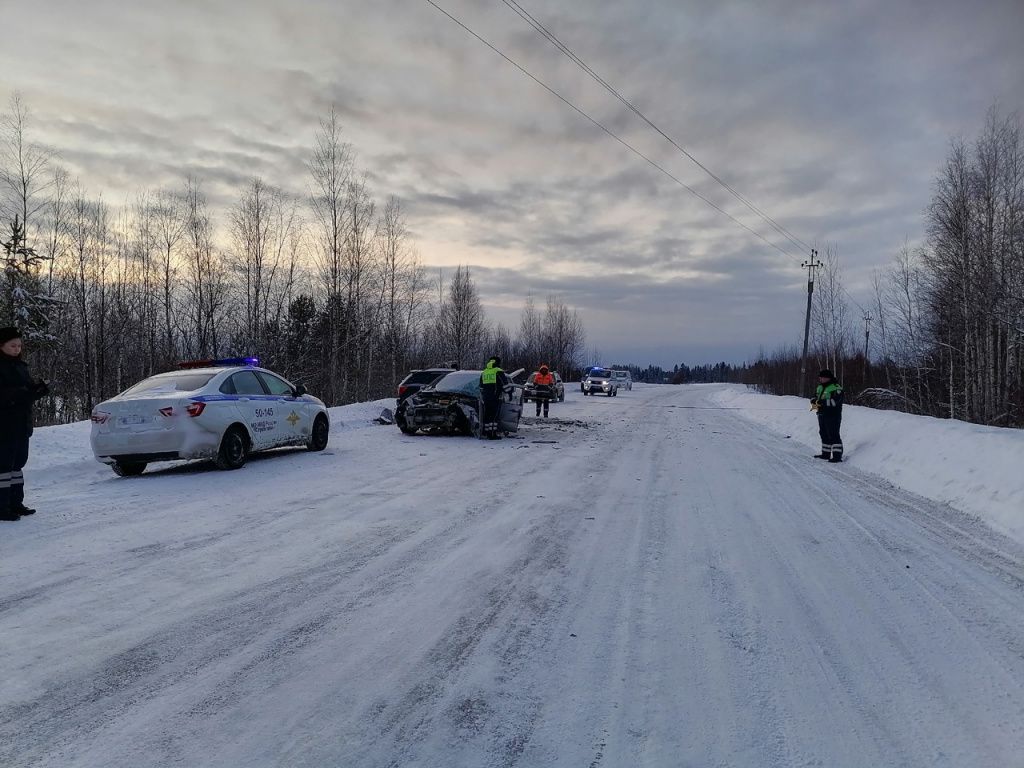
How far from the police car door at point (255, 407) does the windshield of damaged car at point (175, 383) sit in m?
0.52

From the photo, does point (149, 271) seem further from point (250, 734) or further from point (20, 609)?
point (250, 734)

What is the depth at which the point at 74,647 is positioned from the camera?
11.5ft

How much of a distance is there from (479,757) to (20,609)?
11.3 feet

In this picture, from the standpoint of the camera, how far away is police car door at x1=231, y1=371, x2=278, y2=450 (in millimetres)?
10328

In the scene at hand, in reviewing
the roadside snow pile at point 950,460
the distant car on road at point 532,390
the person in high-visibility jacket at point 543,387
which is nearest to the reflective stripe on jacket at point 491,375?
the roadside snow pile at point 950,460

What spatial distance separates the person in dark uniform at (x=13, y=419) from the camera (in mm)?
6523

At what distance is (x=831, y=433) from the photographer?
1291 cm

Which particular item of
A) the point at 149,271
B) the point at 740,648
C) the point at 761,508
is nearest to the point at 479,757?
the point at 740,648

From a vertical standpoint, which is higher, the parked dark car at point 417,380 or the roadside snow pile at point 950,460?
the parked dark car at point 417,380

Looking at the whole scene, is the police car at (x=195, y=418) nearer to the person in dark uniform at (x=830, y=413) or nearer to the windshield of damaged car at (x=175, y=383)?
the windshield of damaged car at (x=175, y=383)

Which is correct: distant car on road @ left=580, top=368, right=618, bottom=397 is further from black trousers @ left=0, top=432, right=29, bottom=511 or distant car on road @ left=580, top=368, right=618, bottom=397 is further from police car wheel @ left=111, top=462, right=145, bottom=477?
black trousers @ left=0, top=432, right=29, bottom=511

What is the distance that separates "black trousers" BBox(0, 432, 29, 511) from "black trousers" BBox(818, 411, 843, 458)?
1345cm

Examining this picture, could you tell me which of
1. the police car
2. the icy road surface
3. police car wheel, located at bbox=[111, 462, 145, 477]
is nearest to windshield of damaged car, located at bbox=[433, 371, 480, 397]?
the police car

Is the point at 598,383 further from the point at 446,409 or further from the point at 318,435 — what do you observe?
the point at 318,435
